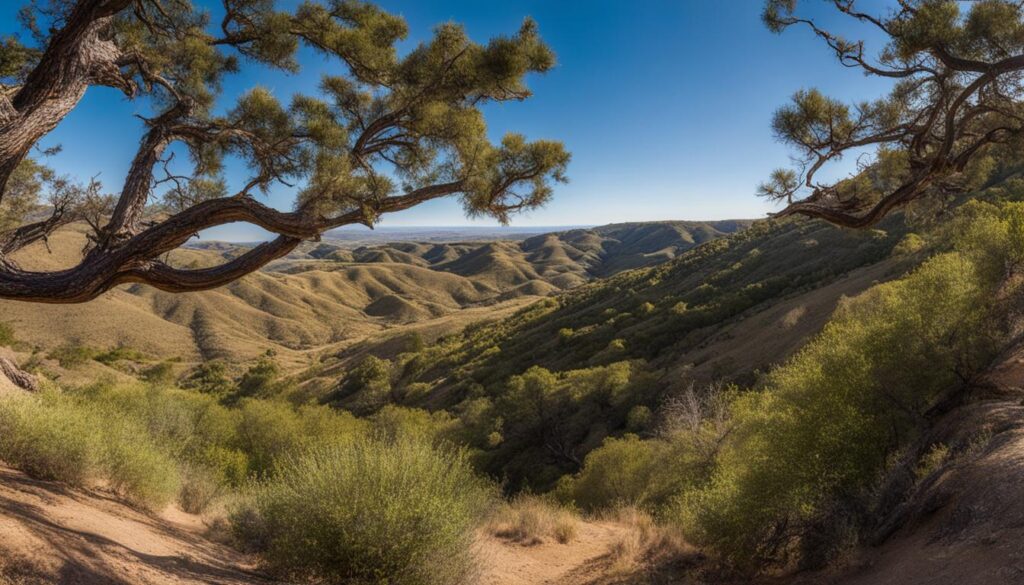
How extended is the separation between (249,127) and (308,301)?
113m

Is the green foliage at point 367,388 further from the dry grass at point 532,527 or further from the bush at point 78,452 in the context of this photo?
the bush at point 78,452

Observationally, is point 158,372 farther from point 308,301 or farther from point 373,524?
point 308,301

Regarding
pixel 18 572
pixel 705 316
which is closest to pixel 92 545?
pixel 18 572

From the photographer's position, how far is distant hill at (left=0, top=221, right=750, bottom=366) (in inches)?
2702

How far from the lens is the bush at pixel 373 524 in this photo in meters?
5.17

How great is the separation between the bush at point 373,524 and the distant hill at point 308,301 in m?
21.9

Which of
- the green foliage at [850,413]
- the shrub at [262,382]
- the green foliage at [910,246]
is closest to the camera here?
the green foliage at [850,413]

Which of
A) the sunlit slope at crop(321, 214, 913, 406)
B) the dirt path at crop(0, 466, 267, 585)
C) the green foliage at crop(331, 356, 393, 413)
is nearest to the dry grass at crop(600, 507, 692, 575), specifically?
the dirt path at crop(0, 466, 267, 585)

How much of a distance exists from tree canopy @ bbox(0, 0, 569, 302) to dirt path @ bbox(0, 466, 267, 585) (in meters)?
2.03

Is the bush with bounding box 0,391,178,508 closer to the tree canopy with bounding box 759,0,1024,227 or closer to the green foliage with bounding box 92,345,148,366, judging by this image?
the tree canopy with bounding box 759,0,1024,227

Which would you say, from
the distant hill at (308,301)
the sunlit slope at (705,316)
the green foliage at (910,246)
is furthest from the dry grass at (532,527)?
the green foliage at (910,246)

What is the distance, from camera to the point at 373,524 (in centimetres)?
518

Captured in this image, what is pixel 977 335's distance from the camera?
747 cm

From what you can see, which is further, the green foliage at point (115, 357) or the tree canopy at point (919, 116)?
the green foliage at point (115, 357)
